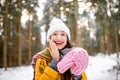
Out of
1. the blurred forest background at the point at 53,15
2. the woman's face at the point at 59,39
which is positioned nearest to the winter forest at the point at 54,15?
the blurred forest background at the point at 53,15

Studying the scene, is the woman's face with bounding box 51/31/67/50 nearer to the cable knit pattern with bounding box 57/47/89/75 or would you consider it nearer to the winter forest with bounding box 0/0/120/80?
the cable knit pattern with bounding box 57/47/89/75

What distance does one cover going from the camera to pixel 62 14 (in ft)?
107

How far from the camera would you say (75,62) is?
7.38 feet

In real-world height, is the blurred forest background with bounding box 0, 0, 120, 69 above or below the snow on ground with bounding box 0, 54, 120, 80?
above

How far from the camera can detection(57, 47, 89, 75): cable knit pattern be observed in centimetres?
224

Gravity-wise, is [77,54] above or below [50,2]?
below

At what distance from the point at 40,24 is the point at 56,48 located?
3030 cm

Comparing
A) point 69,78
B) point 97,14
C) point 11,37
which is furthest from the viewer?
point 11,37

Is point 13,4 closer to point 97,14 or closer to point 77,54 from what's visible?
point 97,14

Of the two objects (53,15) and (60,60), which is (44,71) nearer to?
(60,60)

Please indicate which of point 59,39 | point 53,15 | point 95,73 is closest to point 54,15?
point 53,15

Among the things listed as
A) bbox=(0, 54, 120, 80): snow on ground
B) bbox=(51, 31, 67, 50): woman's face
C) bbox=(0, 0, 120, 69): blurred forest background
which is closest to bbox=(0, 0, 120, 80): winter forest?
bbox=(0, 0, 120, 69): blurred forest background

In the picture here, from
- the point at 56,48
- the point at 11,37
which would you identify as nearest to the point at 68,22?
the point at 11,37

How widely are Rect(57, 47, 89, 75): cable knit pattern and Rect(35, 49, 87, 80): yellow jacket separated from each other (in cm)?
11
